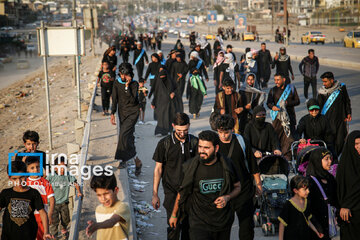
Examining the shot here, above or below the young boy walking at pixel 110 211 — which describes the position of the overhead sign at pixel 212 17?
above

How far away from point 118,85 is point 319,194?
15.4 ft

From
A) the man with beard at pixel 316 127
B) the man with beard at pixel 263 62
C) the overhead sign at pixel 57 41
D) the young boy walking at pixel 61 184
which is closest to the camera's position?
the young boy walking at pixel 61 184

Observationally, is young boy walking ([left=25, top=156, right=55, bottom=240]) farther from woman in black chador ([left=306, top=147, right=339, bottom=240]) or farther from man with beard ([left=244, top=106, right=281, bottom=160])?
man with beard ([left=244, top=106, right=281, bottom=160])

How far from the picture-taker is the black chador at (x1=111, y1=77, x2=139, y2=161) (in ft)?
28.0

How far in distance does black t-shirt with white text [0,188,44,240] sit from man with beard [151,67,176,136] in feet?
22.6

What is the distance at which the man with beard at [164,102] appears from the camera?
1153 centimetres

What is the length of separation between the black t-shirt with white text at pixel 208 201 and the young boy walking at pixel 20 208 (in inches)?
53.2

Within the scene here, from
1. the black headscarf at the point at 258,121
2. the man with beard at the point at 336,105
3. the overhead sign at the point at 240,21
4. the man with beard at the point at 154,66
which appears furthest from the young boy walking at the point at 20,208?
the overhead sign at the point at 240,21

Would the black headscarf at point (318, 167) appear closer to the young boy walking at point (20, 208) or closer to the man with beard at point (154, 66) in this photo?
the young boy walking at point (20, 208)

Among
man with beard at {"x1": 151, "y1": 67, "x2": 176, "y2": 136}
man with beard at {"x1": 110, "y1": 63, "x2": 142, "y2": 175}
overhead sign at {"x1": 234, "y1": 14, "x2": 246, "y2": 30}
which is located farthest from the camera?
overhead sign at {"x1": 234, "y1": 14, "x2": 246, "y2": 30}

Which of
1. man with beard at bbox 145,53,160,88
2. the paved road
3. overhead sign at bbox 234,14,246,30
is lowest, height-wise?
the paved road

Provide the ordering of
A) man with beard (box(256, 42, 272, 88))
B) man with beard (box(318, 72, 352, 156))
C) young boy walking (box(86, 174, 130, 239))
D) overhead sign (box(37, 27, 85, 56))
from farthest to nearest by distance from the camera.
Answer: man with beard (box(256, 42, 272, 88)), overhead sign (box(37, 27, 85, 56)), man with beard (box(318, 72, 352, 156)), young boy walking (box(86, 174, 130, 239))

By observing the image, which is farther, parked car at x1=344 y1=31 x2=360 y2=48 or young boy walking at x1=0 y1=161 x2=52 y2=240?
parked car at x1=344 y1=31 x2=360 y2=48

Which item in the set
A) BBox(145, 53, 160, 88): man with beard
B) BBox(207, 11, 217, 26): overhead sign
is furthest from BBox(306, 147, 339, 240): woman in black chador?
BBox(207, 11, 217, 26): overhead sign
